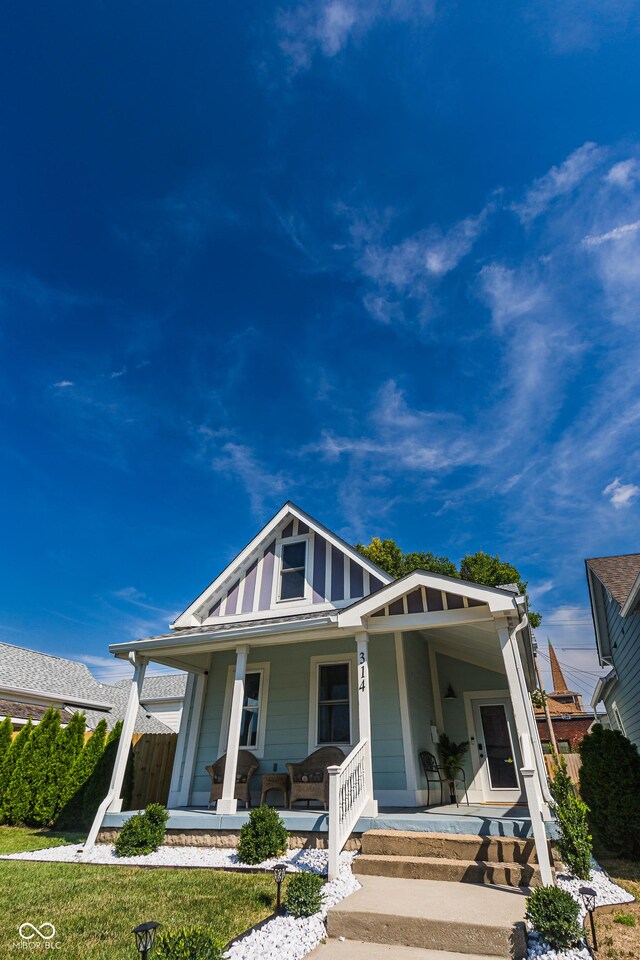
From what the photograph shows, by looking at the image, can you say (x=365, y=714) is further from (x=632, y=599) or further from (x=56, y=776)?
(x=56, y=776)

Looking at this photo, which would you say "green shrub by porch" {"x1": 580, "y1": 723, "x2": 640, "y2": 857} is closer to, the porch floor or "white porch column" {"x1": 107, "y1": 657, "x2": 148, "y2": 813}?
the porch floor

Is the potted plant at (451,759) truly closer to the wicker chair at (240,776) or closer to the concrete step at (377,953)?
the wicker chair at (240,776)

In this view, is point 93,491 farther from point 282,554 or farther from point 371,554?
point 371,554

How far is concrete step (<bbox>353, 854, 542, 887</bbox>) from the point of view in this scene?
15.6 ft

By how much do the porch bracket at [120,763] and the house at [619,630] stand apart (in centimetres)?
926

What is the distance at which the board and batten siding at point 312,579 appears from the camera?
10.1 metres

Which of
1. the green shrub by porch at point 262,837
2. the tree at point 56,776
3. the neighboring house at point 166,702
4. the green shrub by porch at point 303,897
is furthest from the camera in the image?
the neighboring house at point 166,702

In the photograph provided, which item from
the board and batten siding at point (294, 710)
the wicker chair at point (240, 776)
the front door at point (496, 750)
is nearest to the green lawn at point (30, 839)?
the board and batten siding at point (294, 710)

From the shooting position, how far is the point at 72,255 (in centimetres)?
1147

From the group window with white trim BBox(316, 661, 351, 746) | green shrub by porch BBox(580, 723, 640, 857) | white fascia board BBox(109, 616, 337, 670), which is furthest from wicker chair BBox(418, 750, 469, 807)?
white fascia board BBox(109, 616, 337, 670)

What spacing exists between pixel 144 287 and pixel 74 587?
74.7 ft

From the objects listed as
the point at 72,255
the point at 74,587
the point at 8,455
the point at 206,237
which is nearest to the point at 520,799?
the point at 206,237

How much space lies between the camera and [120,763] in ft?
26.8

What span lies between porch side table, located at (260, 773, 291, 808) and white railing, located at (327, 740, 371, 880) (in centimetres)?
258
